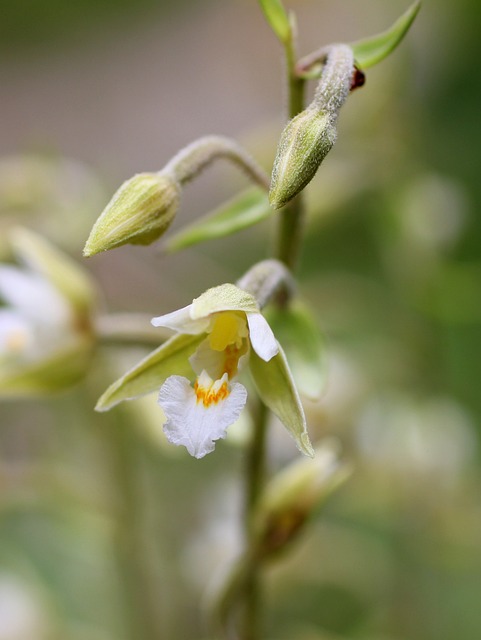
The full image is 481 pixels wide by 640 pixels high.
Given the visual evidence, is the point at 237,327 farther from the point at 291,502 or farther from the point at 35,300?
the point at 35,300

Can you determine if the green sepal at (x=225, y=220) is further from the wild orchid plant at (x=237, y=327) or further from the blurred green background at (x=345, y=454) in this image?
the blurred green background at (x=345, y=454)

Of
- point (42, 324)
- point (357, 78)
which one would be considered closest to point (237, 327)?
point (357, 78)

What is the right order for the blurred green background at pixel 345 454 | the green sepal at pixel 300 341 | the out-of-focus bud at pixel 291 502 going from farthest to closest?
the blurred green background at pixel 345 454, the out-of-focus bud at pixel 291 502, the green sepal at pixel 300 341

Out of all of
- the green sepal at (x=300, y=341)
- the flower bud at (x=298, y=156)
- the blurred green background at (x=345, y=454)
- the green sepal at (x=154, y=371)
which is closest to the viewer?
the flower bud at (x=298, y=156)

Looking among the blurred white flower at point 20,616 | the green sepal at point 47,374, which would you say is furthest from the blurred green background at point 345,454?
the green sepal at point 47,374

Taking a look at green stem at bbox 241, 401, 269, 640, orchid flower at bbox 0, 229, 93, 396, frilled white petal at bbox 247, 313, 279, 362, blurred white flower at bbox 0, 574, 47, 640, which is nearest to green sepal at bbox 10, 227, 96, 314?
orchid flower at bbox 0, 229, 93, 396

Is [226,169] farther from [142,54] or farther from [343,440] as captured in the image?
[142,54]

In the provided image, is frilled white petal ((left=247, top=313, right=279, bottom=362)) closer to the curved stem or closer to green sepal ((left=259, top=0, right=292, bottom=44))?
the curved stem
